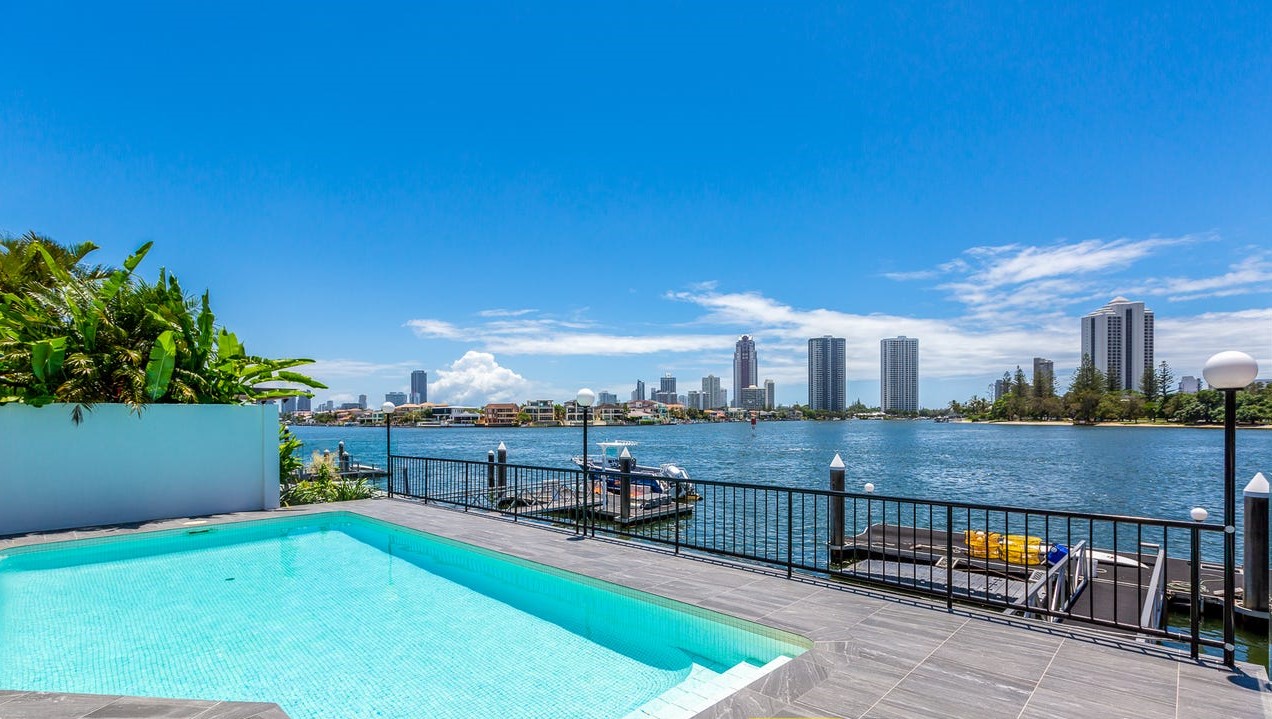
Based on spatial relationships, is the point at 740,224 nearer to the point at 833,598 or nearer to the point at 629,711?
the point at 833,598

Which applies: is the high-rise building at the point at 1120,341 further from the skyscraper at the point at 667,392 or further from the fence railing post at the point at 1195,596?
the fence railing post at the point at 1195,596

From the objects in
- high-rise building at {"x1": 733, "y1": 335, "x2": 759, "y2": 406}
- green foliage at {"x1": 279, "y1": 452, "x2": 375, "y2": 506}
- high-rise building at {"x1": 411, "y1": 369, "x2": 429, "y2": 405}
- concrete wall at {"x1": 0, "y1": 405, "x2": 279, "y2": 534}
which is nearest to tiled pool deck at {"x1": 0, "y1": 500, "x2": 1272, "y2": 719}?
concrete wall at {"x1": 0, "y1": 405, "x2": 279, "y2": 534}

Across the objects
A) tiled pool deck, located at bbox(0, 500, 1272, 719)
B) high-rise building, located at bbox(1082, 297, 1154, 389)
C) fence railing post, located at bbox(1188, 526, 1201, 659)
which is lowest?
tiled pool deck, located at bbox(0, 500, 1272, 719)

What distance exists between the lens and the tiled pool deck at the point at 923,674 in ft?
9.88

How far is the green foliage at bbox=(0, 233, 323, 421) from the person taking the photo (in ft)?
26.6

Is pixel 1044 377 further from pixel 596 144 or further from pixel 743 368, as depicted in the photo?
pixel 596 144

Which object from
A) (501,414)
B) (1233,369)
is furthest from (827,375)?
(1233,369)

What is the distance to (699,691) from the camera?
3.42 meters

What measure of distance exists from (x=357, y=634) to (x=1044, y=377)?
96.2 meters

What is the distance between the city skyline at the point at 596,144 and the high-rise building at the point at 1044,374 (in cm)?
6705

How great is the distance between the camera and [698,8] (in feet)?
34.8

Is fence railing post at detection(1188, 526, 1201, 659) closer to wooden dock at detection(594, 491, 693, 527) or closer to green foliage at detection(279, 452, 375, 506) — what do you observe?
wooden dock at detection(594, 491, 693, 527)

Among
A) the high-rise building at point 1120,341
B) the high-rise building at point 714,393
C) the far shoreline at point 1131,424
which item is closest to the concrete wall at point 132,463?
the far shoreline at point 1131,424

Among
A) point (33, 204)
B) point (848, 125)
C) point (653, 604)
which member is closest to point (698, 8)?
point (848, 125)
